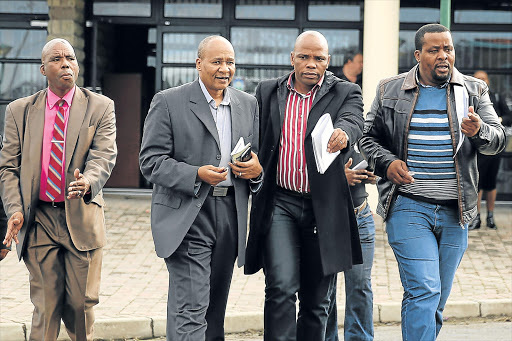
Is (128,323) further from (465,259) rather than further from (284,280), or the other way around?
(465,259)

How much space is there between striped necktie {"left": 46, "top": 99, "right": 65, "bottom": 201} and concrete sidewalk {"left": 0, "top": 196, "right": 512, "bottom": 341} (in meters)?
2.09

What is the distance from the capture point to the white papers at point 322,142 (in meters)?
5.30

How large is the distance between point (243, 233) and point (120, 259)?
17.4ft

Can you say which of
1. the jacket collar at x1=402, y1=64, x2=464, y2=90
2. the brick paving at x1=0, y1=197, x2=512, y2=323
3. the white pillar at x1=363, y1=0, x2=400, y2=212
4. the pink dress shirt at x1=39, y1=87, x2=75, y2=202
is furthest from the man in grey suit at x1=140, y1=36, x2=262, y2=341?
the white pillar at x1=363, y1=0, x2=400, y2=212

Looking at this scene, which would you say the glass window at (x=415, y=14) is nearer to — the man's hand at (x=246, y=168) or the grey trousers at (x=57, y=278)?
the grey trousers at (x=57, y=278)

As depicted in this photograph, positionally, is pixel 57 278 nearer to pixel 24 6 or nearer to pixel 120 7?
pixel 120 7

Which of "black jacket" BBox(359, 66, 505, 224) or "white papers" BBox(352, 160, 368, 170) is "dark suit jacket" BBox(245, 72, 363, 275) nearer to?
"black jacket" BBox(359, 66, 505, 224)

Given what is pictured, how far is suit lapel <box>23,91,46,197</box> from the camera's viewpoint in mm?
5676

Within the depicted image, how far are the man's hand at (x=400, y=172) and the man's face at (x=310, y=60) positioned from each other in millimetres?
685

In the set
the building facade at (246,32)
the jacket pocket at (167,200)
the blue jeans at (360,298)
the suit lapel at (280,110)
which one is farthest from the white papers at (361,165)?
the building facade at (246,32)

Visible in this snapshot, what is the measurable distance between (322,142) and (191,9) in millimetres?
10560

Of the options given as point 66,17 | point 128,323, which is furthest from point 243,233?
point 66,17

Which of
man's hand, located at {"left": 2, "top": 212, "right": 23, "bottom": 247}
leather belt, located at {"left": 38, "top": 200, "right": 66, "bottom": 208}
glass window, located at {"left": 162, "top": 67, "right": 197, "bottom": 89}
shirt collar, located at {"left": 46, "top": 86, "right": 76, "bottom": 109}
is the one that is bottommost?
man's hand, located at {"left": 2, "top": 212, "right": 23, "bottom": 247}

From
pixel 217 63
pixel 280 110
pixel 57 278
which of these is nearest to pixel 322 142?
pixel 280 110
